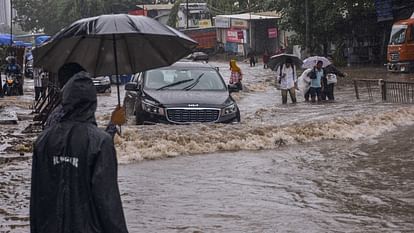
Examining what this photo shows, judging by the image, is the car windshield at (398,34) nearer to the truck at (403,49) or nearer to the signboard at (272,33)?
the truck at (403,49)

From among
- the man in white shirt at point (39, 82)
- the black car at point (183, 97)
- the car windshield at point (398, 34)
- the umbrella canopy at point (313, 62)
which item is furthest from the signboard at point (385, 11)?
the black car at point (183, 97)

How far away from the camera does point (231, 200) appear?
9.62m

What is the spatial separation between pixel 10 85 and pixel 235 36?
42662 millimetres

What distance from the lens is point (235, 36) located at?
230 feet

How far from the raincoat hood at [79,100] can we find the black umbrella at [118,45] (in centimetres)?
337

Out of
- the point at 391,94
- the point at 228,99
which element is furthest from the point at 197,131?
the point at 391,94

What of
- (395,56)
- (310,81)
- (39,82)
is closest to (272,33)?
(395,56)

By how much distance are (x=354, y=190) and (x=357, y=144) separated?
449cm

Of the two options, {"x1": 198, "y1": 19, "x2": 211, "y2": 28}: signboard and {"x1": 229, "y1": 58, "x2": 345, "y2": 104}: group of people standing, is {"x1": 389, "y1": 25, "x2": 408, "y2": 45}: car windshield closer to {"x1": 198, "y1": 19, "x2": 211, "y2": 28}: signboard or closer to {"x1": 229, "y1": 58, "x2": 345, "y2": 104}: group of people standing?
{"x1": 229, "y1": 58, "x2": 345, "y2": 104}: group of people standing

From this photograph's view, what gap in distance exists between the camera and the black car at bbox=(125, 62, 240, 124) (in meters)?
14.7

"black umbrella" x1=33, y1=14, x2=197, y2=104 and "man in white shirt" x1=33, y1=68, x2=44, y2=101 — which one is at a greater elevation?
"black umbrella" x1=33, y1=14, x2=197, y2=104

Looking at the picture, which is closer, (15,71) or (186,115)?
(186,115)

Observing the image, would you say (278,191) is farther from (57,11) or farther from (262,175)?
(57,11)

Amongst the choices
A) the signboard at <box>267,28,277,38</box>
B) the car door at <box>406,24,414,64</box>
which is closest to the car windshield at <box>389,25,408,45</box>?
the car door at <box>406,24,414,64</box>
